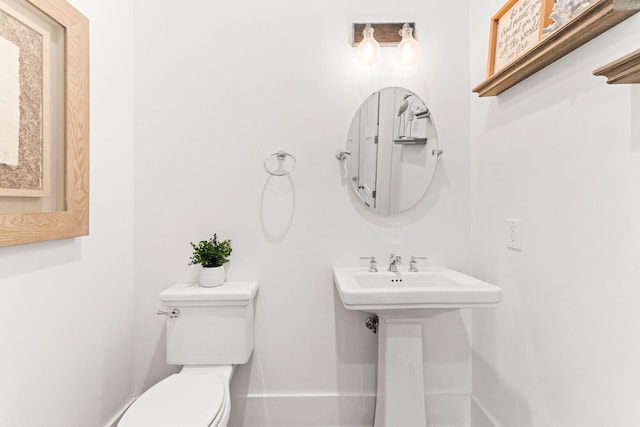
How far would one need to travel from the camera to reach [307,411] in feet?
5.54

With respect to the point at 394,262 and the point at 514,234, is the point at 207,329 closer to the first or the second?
the point at 394,262

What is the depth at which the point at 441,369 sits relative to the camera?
1725mm

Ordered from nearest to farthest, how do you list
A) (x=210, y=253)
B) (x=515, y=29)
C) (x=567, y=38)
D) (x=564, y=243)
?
(x=567, y=38) < (x=564, y=243) < (x=515, y=29) < (x=210, y=253)

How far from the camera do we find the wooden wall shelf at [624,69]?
0.71m

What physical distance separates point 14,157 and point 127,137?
688 mm

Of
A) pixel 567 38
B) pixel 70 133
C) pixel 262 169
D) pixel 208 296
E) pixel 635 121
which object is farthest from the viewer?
pixel 262 169

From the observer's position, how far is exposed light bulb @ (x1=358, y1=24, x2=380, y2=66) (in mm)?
1635

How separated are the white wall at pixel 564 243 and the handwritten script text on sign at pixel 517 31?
0.45ft

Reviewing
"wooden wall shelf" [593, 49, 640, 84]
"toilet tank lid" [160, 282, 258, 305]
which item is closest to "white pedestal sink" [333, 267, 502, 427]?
"toilet tank lid" [160, 282, 258, 305]

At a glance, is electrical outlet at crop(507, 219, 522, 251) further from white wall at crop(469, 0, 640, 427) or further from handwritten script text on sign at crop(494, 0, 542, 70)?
handwritten script text on sign at crop(494, 0, 542, 70)

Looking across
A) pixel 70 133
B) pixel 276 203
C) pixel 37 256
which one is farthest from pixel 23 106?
pixel 276 203

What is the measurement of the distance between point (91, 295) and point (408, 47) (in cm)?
182

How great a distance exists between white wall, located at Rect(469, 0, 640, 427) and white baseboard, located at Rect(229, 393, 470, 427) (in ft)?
1.87

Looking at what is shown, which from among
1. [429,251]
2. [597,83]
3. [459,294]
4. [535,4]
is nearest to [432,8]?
[535,4]
